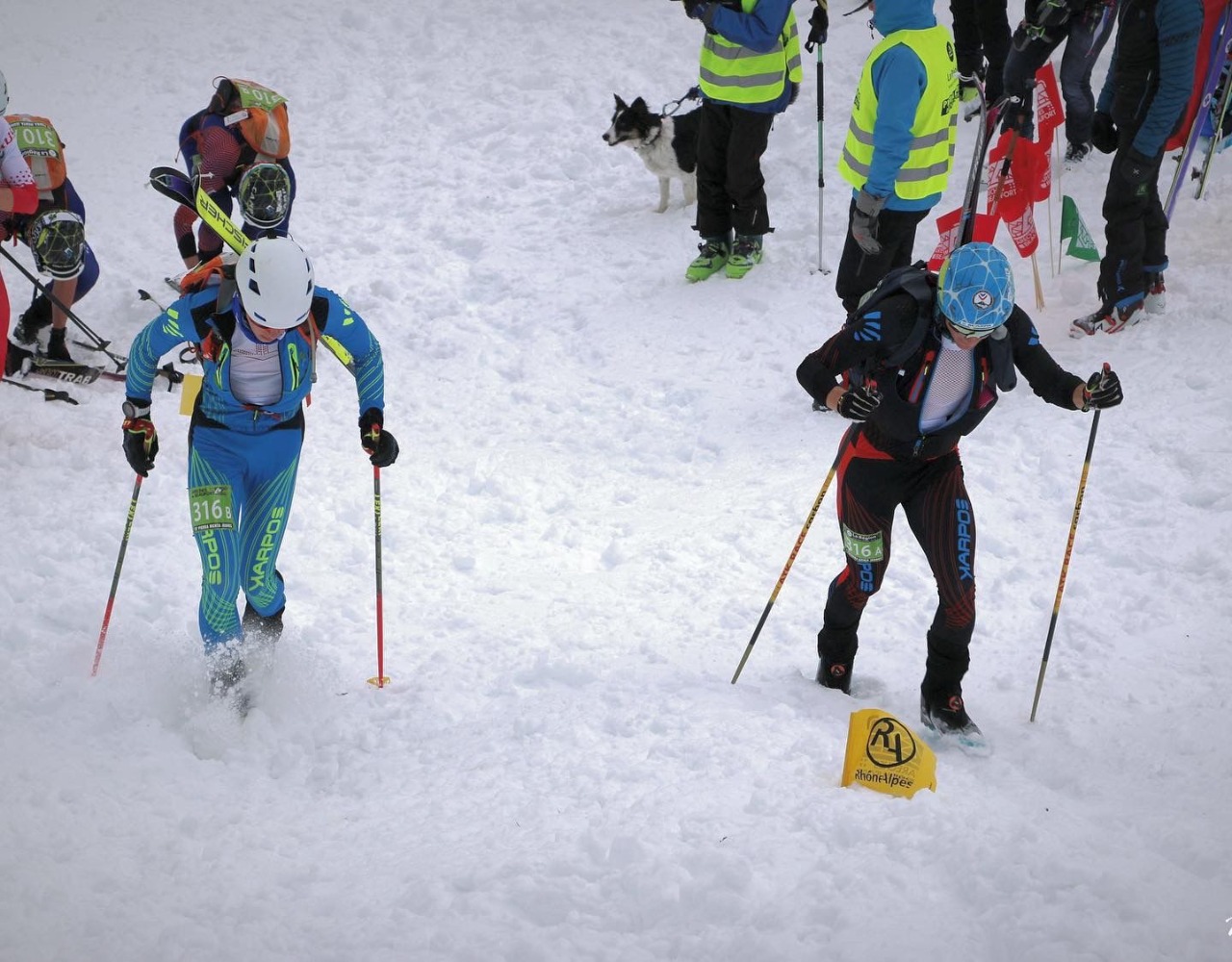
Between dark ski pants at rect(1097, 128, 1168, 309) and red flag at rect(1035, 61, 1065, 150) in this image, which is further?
red flag at rect(1035, 61, 1065, 150)

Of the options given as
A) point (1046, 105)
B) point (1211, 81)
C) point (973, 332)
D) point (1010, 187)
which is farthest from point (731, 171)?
point (973, 332)

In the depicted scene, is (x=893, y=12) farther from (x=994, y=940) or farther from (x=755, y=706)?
(x=994, y=940)

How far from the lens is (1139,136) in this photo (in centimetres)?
701

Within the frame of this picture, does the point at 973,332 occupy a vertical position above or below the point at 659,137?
below

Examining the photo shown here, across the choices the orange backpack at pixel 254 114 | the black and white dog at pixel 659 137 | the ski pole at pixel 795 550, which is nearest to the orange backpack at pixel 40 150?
the orange backpack at pixel 254 114

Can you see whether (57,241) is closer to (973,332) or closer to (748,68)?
(748,68)

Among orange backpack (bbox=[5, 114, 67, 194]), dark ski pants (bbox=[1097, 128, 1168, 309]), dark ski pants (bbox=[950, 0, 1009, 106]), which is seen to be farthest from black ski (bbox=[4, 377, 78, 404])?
dark ski pants (bbox=[950, 0, 1009, 106])

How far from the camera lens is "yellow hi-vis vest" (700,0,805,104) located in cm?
808

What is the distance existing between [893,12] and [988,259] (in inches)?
118

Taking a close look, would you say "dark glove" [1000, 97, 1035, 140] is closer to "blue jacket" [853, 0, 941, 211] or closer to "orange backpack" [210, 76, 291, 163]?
"blue jacket" [853, 0, 941, 211]

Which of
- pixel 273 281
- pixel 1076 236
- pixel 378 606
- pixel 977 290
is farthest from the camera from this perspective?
pixel 1076 236

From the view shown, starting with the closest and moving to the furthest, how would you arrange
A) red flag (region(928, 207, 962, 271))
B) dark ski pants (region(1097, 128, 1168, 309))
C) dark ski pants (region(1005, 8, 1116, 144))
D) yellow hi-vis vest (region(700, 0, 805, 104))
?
dark ski pants (region(1097, 128, 1168, 309))
red flag (region(928, 207, 962, 271))
yellow hi-vis vest (region(700, 0, 805, 104))
dark ski pants (region(1005, 8, 1116, 144))

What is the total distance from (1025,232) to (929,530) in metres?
4.22

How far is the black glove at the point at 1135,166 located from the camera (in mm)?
7031
